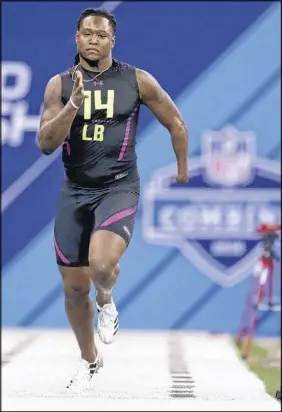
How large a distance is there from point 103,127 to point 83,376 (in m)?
1.42

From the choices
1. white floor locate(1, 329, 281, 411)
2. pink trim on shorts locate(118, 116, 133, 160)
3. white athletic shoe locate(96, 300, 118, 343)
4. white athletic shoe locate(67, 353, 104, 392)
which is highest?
pink trim on shorts locate(118, 116, 133, 160)

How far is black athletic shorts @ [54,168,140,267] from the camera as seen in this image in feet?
16.8

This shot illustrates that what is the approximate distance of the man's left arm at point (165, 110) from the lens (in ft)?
16.6

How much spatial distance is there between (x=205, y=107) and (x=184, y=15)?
36.7 inches

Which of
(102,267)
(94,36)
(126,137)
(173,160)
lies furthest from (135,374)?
(94,36)

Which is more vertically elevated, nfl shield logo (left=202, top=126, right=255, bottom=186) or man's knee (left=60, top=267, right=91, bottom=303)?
nfl shield logo (left=202, top=126, right=255, bottom=186)

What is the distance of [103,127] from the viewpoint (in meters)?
5.00

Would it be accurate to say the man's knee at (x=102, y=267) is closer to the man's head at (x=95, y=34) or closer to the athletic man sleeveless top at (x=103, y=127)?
the athletic man sleeveless top at (x=103, y=127)

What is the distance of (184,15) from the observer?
31.4 ft

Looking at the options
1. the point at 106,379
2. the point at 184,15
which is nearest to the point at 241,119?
the point at 184,15

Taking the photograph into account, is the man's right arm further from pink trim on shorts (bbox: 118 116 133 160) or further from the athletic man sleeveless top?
pink trim on shorts (bbox: 118 116 133 160)

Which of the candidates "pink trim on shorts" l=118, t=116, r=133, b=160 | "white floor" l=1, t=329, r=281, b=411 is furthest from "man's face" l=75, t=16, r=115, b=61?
"white floor" l=1, t=329, r=281, b=411

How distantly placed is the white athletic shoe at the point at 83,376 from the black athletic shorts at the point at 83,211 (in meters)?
0.62

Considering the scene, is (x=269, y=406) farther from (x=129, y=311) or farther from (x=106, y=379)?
(x=129, y=311)
